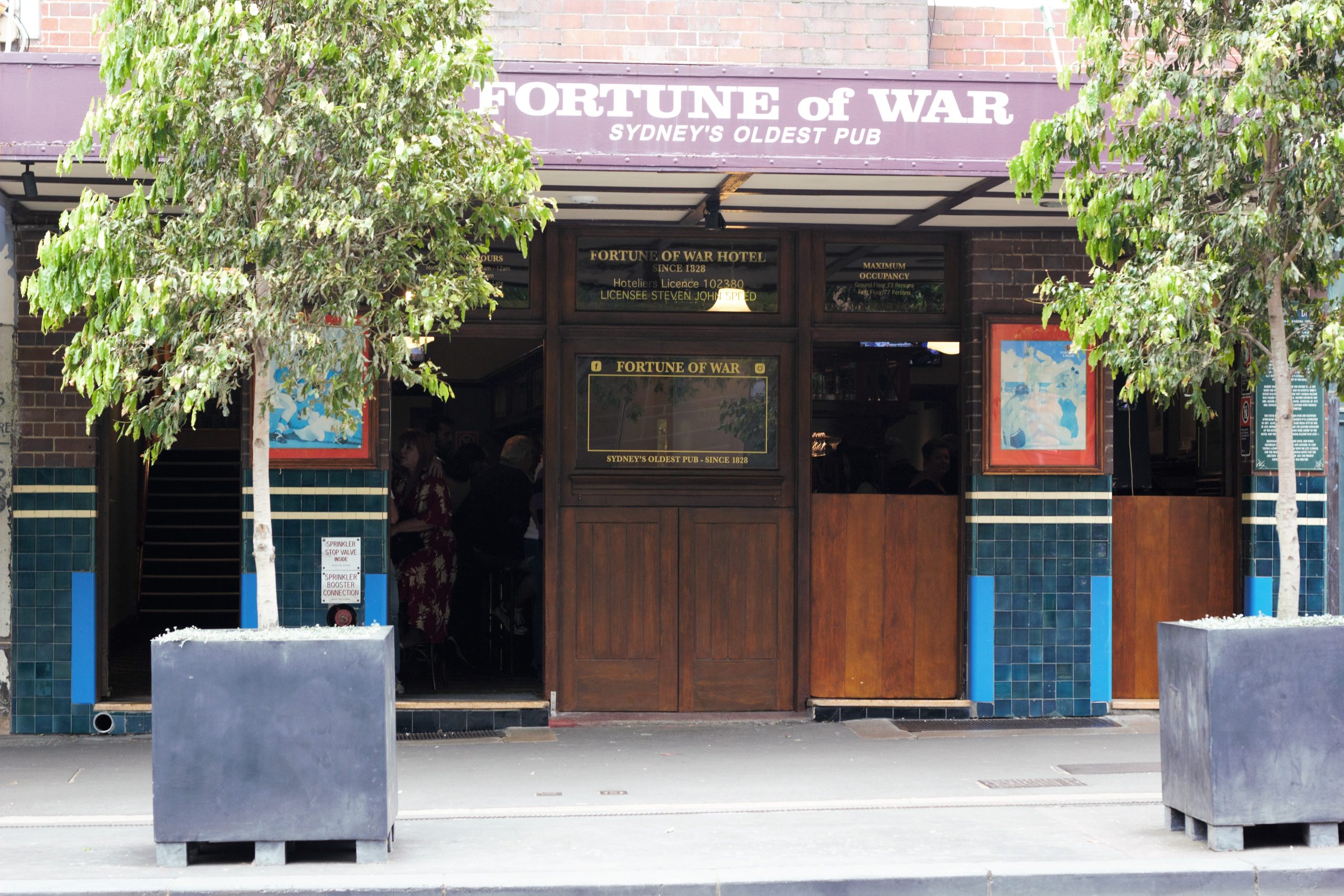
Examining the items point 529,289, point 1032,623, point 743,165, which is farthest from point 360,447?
point 1032,623

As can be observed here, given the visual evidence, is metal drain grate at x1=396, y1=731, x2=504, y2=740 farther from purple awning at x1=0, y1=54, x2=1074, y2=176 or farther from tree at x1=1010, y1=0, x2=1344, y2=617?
tree at x1=1010, y1=0, x2=1344, y2=617

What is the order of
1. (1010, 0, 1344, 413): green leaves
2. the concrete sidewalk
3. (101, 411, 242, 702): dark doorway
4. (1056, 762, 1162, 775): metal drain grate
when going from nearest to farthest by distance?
1. the concrete sidewalk
2. (1010, 0, 1344, 413): green leaves
3. (1056, 762, 1162, 775): metal drain grate
4. (101, 411, 242, 702): dark doorway

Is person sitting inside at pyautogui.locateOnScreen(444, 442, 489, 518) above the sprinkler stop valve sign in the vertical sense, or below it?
above

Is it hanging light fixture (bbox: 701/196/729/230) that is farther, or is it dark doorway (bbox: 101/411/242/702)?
dark doorway (bbox: 101/411/242/702)

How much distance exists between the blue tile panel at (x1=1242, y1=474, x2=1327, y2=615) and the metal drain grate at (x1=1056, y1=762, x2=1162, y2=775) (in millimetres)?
2163

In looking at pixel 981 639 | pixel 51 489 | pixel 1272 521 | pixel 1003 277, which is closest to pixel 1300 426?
pixel 1272 521

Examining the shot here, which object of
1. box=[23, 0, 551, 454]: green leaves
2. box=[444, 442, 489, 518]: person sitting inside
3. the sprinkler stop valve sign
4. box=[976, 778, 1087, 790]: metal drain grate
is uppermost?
box=[23, 0, 551, 454]: green leaves

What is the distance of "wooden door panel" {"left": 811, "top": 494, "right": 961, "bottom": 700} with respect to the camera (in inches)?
389

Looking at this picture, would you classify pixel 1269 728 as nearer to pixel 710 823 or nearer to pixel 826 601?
pixel 710 823

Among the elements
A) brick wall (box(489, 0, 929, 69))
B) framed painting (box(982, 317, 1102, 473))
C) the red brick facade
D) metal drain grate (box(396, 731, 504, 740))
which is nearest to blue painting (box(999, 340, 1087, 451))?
framed painting (box(982, 317, 1102, 473))

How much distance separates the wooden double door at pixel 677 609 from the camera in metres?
9.71

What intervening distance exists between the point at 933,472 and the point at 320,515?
4300 mm

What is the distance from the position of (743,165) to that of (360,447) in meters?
3.23

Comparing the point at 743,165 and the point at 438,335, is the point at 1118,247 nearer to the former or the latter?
the point at 743,165
